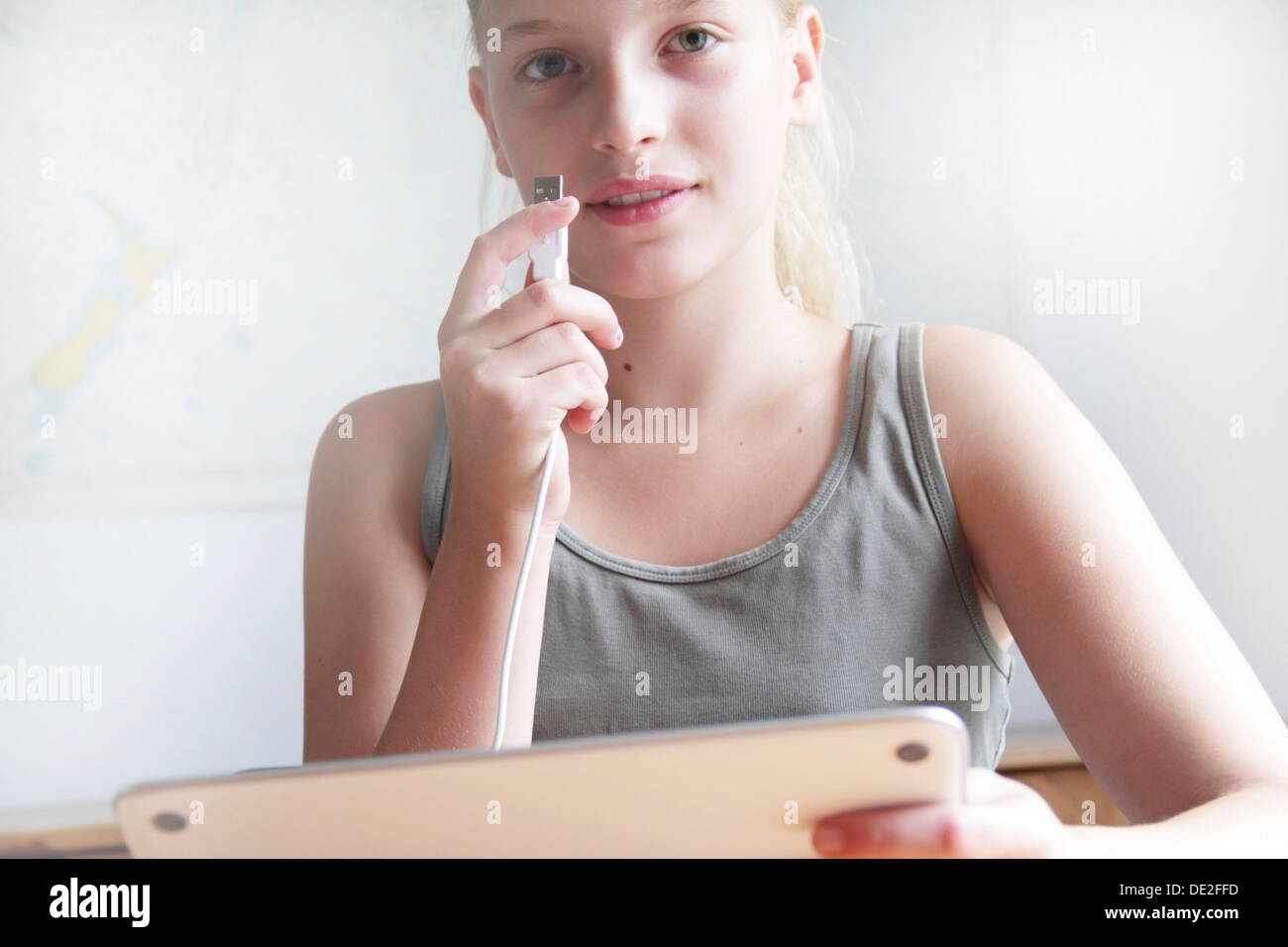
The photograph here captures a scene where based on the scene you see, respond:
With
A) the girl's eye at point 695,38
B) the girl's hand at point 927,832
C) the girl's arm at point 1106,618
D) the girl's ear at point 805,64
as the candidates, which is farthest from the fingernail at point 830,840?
the girl's ear at point 805,64

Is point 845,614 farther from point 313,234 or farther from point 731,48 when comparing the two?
point 313,234

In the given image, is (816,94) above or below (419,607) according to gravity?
above

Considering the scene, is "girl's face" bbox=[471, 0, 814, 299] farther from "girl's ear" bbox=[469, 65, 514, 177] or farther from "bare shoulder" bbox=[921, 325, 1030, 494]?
"bare shoulder" bbox=[921, 325, 1030, 494]

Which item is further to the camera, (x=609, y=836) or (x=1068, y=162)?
(x=1068, y=162)

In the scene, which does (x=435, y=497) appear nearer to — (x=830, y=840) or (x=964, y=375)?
(x=964, y=375)

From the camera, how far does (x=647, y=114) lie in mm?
907

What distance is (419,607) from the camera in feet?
3.36

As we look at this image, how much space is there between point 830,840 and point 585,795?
0.10 meters

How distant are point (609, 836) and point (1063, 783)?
→ 5.44 ft

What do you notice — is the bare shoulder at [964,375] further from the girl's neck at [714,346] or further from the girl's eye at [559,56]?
the girl's eye at [559,56]

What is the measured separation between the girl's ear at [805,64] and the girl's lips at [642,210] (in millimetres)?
213

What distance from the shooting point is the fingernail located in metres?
0.42
